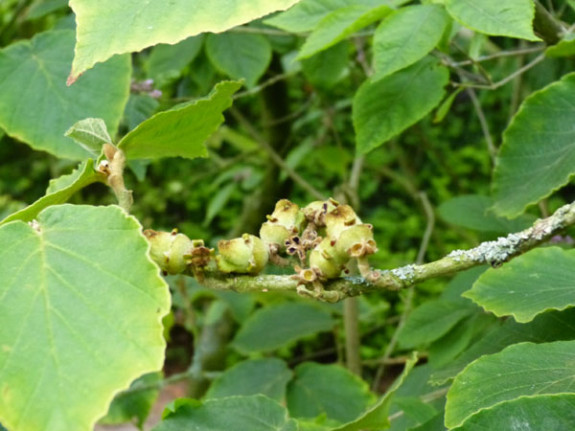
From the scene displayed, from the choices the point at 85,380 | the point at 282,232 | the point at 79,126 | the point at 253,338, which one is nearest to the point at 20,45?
the point at 79,126

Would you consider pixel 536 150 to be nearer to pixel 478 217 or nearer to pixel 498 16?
pixel 498 16

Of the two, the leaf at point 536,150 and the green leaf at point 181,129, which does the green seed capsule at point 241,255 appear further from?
the leaf at point 536,150

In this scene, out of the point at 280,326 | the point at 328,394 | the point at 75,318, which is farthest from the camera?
the point at 280,326

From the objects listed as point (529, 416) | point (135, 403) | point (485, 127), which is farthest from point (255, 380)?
point (529, 416)

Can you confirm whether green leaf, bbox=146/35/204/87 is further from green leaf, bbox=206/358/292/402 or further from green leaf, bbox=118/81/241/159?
green leaf, bbox=118/81/241/159

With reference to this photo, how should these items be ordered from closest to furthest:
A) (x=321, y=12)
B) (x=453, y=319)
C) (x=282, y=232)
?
(x=282, y=232) → (x=321, y=12) → (x=453, y=319)

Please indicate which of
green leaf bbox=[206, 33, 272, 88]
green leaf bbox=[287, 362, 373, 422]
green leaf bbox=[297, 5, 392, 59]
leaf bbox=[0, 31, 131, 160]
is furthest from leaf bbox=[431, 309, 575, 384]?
green leaf bbox=[206, 33, 272, 88]

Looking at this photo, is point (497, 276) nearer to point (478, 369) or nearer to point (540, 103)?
point (478, 369)
